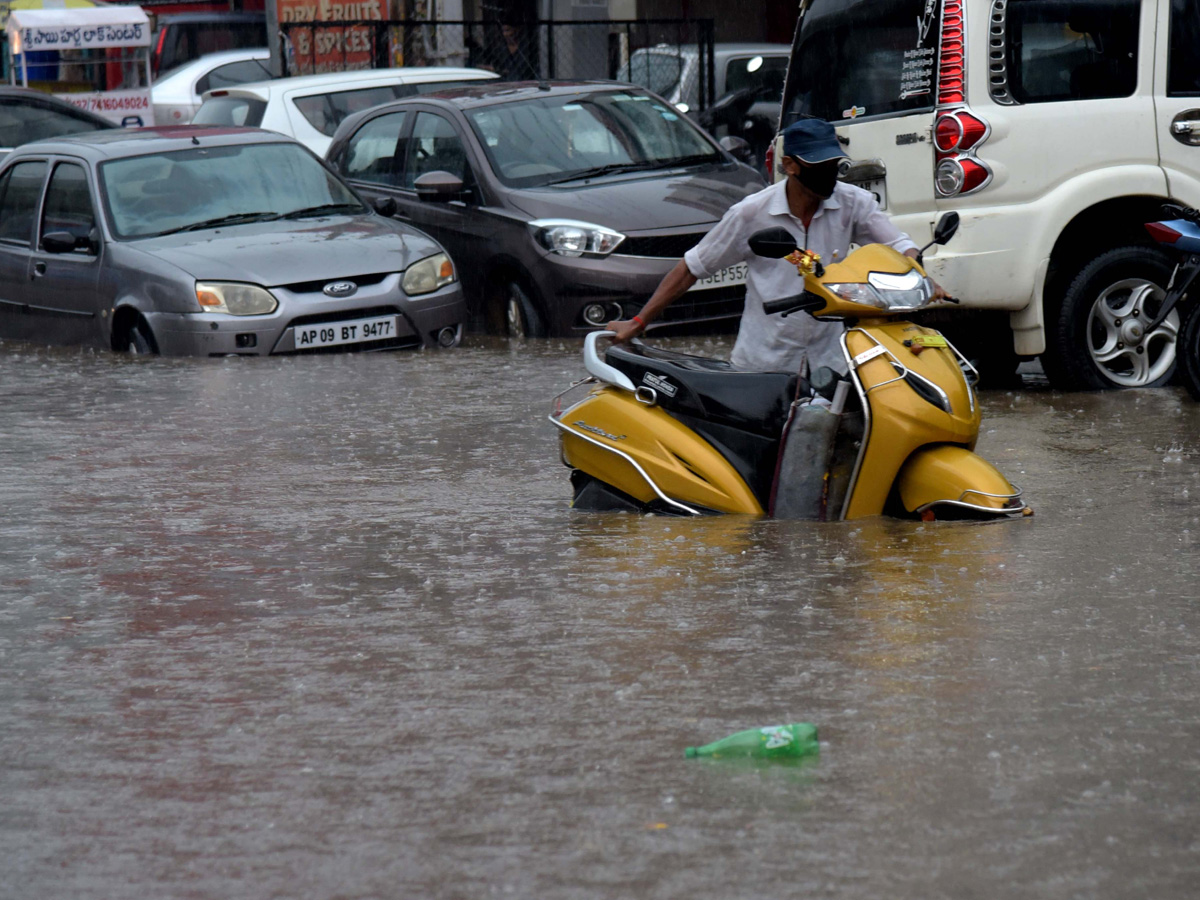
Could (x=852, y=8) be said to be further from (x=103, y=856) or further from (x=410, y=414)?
(x=103, y=856)

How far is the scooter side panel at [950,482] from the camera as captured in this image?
6691 millimetres

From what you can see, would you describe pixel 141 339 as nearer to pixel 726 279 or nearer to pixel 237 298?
pixel 237 298

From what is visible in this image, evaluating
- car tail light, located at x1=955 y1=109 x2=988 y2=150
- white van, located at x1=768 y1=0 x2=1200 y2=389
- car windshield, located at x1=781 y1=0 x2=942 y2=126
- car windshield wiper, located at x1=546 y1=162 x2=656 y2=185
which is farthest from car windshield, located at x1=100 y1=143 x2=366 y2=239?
car tail light, located at x1=955 y1=109 x2=988 y2=150

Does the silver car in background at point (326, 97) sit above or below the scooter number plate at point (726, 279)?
above

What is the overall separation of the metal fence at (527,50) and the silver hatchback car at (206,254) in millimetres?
7301

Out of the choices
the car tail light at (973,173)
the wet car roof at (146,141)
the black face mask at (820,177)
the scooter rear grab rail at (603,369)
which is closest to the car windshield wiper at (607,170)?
the wet car roof at (146,141)

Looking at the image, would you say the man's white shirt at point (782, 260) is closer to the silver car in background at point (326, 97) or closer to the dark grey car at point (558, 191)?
the dark grey car at point (558, 191)

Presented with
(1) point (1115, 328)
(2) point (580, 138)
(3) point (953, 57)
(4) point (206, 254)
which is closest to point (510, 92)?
(2) point (580, 138)

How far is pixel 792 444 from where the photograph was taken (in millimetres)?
6848

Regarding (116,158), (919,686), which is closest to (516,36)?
(116,158)

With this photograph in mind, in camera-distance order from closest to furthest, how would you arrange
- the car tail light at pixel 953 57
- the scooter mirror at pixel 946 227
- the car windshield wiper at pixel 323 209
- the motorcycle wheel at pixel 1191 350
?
1. the scooter mirror at pixel 946 227
2. the motorcycle wheel at pixel 1191 350
3. the car tail light at pixel 953 57
4. the car windshield wiper at pixel 323 209

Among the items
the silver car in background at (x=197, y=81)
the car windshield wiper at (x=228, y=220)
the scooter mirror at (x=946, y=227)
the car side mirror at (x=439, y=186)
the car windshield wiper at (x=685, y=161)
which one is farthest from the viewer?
the silver car in background at (x=197, y=81)

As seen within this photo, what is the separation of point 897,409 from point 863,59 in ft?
13.6

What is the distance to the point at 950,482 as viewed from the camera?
670cm
